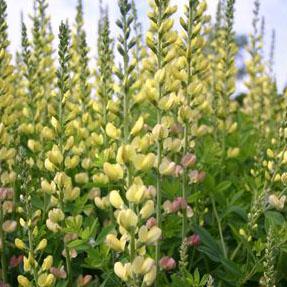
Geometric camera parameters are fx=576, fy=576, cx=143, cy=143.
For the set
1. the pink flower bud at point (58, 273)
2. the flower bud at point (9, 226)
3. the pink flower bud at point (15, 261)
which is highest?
the flower bud at point (9, 226)

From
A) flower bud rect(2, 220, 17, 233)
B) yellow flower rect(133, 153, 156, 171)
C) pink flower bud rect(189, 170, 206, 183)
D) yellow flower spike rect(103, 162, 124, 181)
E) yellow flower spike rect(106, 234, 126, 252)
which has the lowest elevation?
flower bud rect(2, 220, 17, 233)

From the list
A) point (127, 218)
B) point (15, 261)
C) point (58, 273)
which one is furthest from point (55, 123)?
point (127, 218)

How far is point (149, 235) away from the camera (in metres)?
2.11

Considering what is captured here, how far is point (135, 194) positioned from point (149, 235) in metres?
0.18

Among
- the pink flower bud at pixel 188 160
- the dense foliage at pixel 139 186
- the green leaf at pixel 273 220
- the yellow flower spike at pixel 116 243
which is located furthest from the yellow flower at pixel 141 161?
the green leaf at pixel 273 220

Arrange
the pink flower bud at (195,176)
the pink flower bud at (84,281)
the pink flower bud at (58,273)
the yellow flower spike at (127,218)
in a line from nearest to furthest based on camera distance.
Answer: the yellow flower spike at (127,218)
the pink flower bud at (58,273)
the pink flower bud at (84,281)
the pink flower bud at (195,176)

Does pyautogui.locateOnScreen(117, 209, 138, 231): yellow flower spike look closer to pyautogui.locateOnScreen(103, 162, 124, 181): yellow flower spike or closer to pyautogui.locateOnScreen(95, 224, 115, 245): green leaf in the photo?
pyautogui.locateOnScreen(103, 162, 124, 181): yellow flower spike

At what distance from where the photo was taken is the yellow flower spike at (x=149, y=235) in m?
2.09

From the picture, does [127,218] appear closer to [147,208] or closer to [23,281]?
[147,208]

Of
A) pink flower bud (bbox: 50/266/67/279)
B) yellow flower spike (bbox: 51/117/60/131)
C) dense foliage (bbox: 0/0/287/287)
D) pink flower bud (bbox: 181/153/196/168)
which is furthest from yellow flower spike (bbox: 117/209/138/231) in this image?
pink flower bud (bbox: 181/153/196/168)

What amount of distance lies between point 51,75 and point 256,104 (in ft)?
9.23

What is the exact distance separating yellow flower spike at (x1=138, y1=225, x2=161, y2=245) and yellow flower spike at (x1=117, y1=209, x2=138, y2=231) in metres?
→ 0.09

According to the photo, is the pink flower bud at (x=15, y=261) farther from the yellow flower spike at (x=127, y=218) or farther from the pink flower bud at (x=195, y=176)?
the yellow flower spike at (x=127, y=218)

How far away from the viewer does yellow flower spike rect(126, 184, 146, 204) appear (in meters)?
2.02
